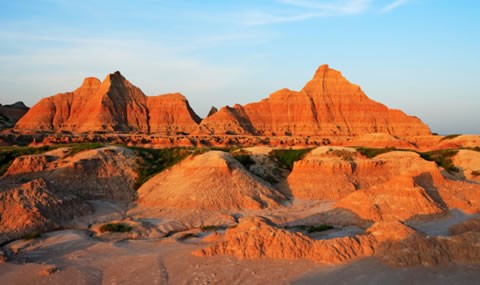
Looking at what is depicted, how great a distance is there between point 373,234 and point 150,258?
828 centimetres

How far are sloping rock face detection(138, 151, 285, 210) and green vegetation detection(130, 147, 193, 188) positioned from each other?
0.92 meters

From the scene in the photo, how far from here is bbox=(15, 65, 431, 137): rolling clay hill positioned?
8444 centimetres

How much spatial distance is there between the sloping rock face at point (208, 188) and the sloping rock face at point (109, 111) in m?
58.5

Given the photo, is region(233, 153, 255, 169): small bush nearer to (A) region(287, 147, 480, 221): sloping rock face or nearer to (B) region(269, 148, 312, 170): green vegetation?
(B) region(269, 148, 312, 170): green vegetation

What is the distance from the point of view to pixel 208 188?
77.8 ft

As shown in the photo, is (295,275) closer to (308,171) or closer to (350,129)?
(308,171)

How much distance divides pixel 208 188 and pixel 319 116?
245 feet

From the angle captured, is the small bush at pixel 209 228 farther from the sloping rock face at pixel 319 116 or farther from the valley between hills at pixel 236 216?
the sloping rock face at pixel 319 116

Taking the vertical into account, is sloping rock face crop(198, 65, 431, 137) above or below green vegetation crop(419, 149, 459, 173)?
above

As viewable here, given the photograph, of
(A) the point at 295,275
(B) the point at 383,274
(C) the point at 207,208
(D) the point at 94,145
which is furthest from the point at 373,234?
(D) the point at 94,145

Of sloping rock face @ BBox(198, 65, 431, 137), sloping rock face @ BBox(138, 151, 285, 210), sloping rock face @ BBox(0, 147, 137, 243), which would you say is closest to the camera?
sloping rock face @ BBox(0, 147, 137, 243)

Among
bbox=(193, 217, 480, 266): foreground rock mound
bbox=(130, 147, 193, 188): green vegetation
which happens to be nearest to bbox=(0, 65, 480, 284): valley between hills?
bbox=(193, 217, 480, 266): foreground rock mound

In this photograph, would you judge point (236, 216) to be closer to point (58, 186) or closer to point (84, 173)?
point (84, 173)

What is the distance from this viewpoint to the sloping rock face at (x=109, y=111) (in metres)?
82.6
